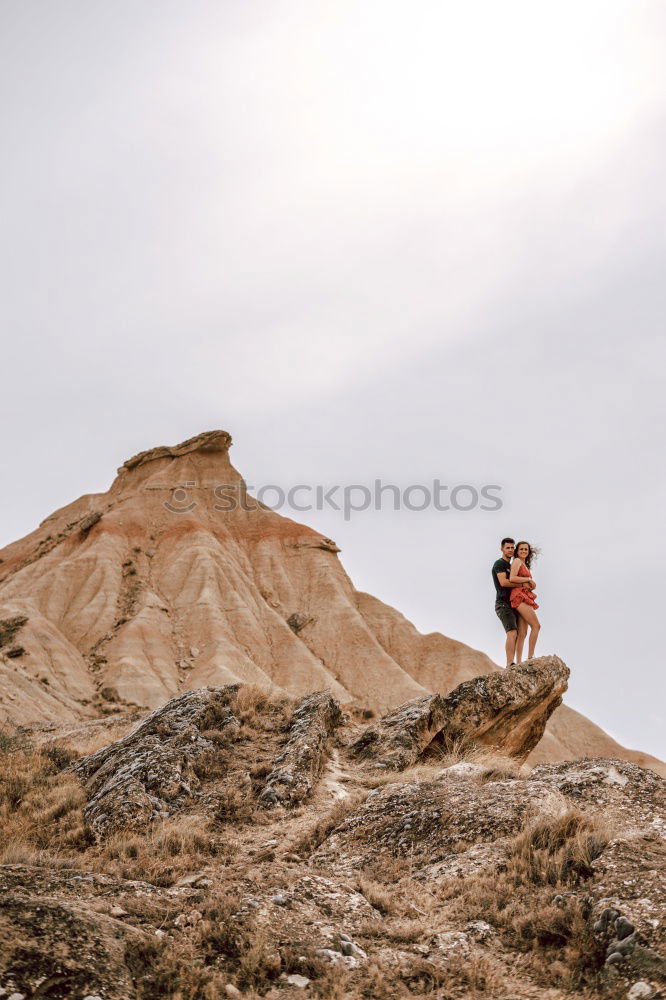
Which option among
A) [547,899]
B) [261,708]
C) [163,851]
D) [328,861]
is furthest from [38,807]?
[547,899]

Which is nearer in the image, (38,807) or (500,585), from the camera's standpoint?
(38,807)

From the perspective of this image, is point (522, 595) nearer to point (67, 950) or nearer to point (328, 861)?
point (328, 861)

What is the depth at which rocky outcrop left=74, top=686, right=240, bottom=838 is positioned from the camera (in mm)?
9180

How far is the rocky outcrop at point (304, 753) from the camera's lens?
976cm

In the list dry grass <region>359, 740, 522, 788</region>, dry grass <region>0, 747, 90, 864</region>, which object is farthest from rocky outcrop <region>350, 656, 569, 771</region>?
dry grass <region>0, 747, 90, 864</region>

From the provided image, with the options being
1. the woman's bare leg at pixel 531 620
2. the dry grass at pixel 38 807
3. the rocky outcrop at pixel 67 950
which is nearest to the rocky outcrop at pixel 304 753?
the dry grass at pixel 38 807

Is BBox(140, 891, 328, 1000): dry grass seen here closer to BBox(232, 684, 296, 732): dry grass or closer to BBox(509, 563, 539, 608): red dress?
BBox(232, 684, 296, 732): dry grass

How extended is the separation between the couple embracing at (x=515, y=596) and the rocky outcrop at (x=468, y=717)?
2.18ft

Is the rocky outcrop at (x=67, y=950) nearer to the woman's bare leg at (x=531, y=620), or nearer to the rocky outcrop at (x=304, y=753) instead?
the rocky outcrop at (x=304, y=753)

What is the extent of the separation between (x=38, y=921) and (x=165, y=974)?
96cm

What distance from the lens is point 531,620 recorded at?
1348 centimetres

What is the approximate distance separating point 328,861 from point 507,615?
6.73 meters

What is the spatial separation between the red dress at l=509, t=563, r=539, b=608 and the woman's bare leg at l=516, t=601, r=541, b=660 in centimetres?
7

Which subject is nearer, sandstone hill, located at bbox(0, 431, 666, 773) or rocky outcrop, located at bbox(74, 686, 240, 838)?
rocky outcrop, located at bbox(74, 686, 240, 838)
